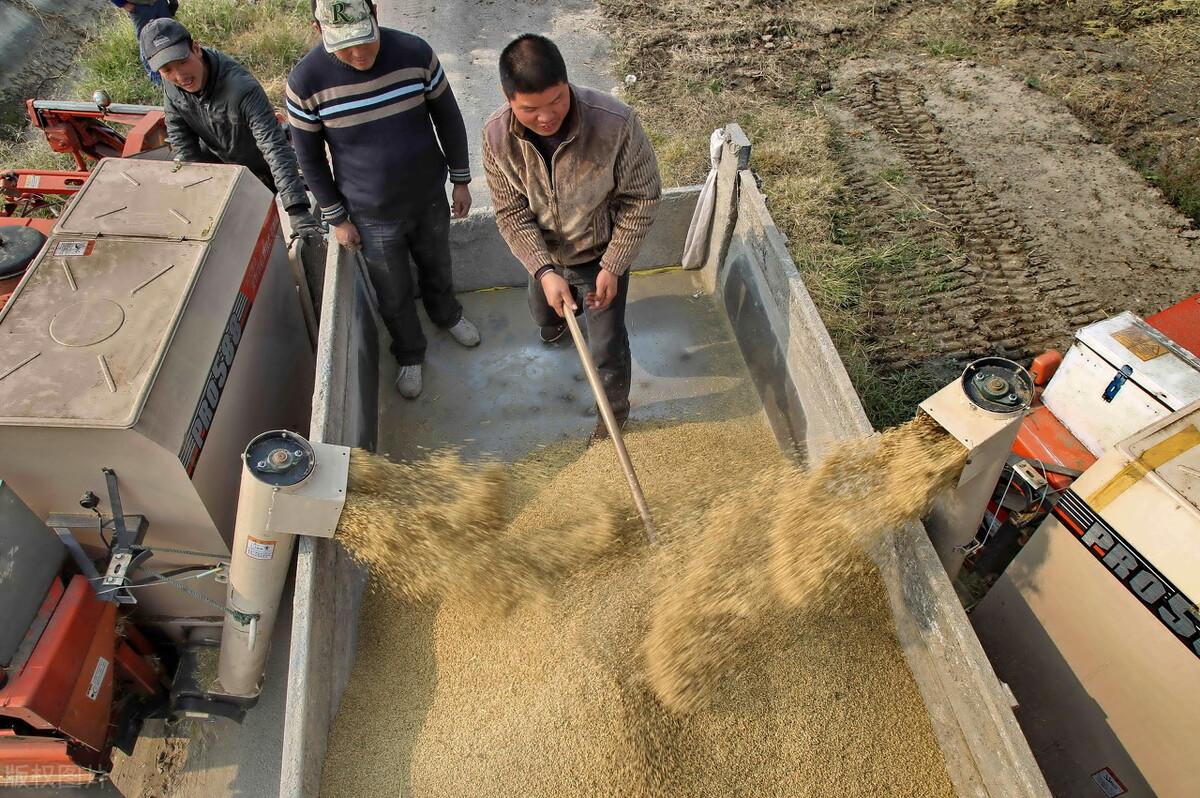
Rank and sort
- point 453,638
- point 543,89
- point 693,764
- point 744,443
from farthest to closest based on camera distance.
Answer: point 744,443
point 453,638
point 543,89
point 693,764

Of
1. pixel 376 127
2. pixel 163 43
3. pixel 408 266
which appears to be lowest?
pixel 408 266

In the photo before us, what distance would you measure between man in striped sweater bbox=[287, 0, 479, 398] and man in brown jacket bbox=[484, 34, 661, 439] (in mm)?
493

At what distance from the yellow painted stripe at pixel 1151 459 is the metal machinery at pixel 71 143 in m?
4.36

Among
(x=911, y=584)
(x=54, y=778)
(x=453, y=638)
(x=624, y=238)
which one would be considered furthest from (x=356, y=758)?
(x=624, y=238)

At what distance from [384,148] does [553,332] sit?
128cm

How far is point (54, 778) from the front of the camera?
2510 millimetres

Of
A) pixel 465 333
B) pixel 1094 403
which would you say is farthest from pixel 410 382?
pixel 1094 403

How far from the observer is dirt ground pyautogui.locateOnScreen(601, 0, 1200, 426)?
15.4 feet

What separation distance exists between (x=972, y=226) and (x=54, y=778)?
5910 mm

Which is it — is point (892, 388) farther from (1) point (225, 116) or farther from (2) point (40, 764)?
(2) point (40, 764)

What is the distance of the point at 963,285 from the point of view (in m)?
4.85

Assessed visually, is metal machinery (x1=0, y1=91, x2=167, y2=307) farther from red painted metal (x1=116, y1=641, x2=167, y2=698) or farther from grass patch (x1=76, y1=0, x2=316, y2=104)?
grass patch (x1=76, y1=0, x2=316, y2=104)

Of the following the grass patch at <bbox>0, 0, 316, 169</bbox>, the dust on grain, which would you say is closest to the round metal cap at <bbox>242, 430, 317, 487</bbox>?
the dust on grain

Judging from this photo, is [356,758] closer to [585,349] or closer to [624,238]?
[585,349]
